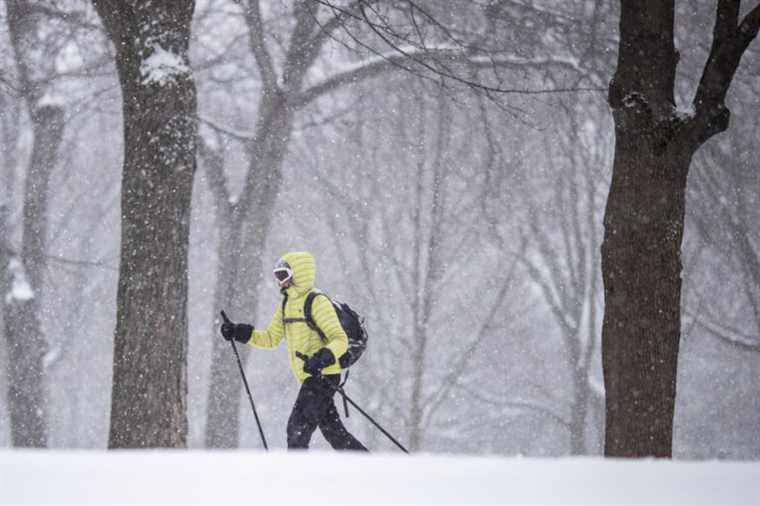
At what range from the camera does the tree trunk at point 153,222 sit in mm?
6410

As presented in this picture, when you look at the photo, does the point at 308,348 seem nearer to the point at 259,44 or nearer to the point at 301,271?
the point at 301,271

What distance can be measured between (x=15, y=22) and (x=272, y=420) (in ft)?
48.8

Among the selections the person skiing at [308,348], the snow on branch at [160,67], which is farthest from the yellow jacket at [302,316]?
the snow on branch at [160,67]

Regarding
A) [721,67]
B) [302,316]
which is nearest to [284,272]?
[302,316]

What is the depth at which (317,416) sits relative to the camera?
23.5ft

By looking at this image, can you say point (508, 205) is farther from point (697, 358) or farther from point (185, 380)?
→ point (185, 380)

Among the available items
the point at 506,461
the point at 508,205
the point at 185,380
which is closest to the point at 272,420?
the point at 508,205

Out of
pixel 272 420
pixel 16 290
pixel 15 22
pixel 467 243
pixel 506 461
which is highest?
pixel 15 22

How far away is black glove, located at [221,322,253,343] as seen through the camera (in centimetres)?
756

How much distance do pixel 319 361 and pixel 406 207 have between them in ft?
52.7

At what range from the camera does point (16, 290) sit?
14922 millimetres

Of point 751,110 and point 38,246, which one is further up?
point 751,110

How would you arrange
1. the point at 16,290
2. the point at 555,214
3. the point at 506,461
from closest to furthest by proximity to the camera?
the point at 506,461, the point at 16,290, the point at 555,214

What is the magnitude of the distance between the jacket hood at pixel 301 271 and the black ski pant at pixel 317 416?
0.64m
